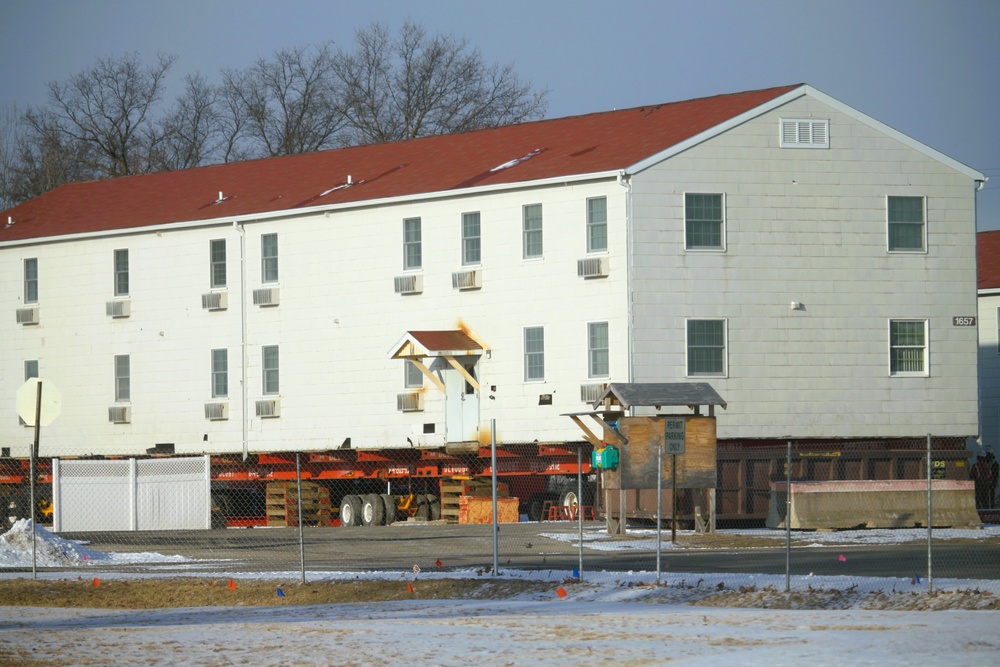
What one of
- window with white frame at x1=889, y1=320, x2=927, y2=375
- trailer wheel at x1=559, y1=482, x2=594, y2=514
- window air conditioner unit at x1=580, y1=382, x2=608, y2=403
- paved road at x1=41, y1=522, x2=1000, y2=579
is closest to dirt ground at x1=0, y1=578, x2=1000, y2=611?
paved road at x1=41, y1=522, x2=1000, y2=579

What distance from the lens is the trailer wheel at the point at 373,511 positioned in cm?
3966

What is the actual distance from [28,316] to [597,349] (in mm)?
17750

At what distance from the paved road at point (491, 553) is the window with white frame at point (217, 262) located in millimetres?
9381

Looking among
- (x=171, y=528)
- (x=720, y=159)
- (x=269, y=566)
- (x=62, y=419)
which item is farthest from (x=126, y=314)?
(x=269, y=566)

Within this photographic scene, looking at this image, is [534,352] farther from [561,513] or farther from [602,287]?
[561,513]

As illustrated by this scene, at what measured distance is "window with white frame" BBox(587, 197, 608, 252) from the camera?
37.6m

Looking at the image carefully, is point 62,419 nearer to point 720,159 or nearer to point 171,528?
point 171,528

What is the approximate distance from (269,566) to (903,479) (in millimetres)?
15199

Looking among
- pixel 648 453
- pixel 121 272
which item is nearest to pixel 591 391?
pixel 648 453

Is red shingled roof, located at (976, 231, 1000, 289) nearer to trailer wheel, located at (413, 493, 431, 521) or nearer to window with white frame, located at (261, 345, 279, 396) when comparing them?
trailer wheel, located at (413, 493, 431, 521)

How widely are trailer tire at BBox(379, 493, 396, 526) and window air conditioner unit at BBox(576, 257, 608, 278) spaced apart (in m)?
7.28

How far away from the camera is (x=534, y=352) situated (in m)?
38.6

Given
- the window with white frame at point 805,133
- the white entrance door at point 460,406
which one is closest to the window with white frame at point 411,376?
the white entrance door at point 460,406

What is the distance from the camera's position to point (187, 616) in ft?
63.9
